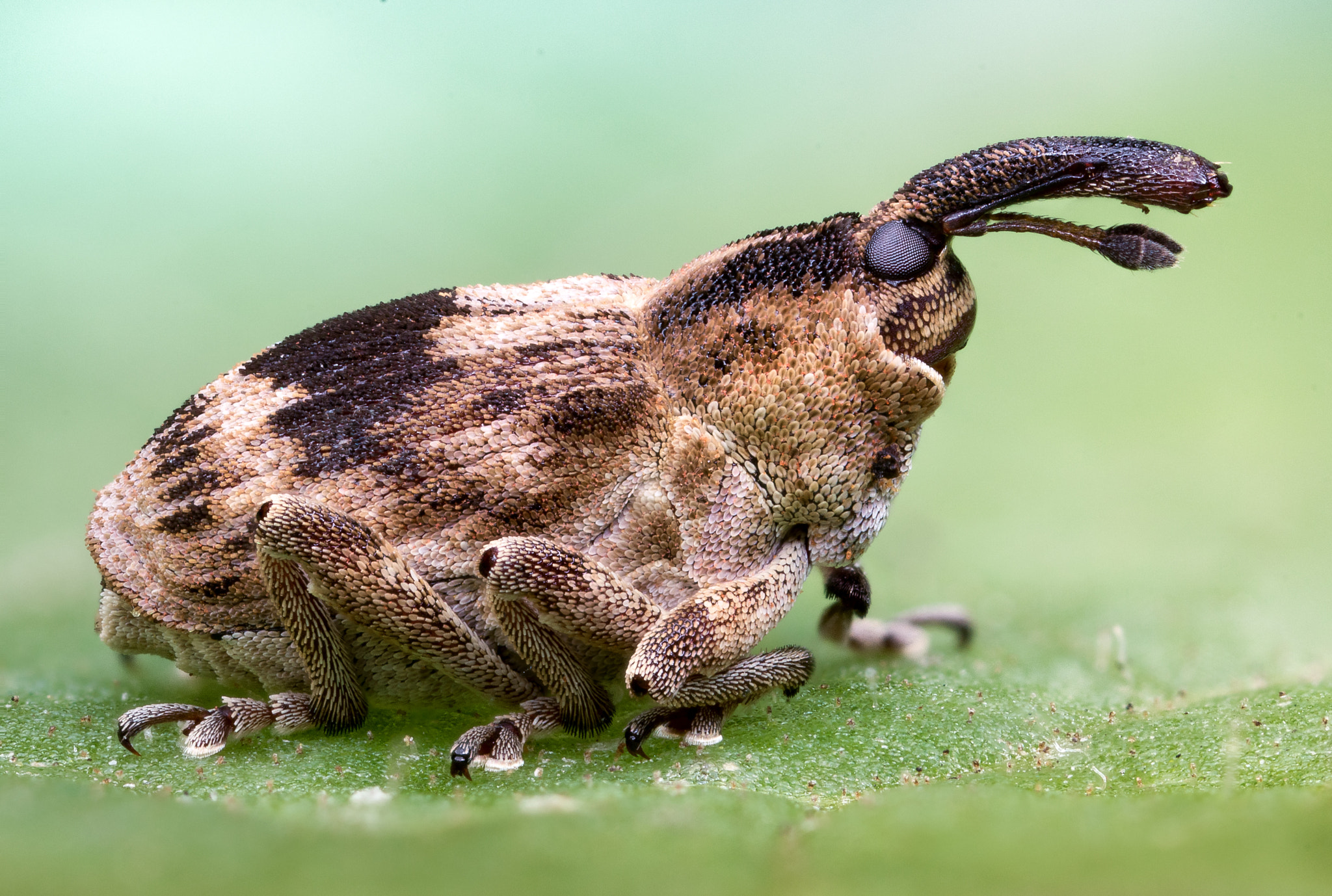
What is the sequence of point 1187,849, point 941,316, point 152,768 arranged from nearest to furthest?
point 1187,849 < point 152,768 < point 941,316

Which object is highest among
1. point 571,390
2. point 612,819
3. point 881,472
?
point 571,390

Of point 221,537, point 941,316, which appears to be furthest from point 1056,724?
point 221,537

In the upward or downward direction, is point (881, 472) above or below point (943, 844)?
above

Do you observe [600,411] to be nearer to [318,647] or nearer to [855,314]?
[855,314]

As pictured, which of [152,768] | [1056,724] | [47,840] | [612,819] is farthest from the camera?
[1056,724]

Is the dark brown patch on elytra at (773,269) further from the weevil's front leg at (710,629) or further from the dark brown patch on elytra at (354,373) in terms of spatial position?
the weevil's front leg at (710,629)

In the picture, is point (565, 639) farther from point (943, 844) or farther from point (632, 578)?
point (943, 844)

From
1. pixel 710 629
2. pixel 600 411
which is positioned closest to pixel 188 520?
pixel 600 411
